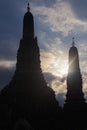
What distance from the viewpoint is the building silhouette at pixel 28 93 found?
54.2 m

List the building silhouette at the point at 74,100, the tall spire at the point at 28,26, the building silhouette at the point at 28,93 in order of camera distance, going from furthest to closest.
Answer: the tall spire at the point at 28,26 < the building silhouette at the point at 74,100 < the building silhouette at the point at 28,93

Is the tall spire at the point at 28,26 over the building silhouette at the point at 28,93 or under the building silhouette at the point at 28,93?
over

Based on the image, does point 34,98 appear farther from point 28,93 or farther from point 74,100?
point 74,100

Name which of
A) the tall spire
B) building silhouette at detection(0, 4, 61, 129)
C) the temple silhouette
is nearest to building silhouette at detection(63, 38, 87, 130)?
the temple silhouette

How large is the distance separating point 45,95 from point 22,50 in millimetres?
8483

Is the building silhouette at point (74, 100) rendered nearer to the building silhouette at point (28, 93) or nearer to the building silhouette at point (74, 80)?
the building silhouette at point (74, 80)

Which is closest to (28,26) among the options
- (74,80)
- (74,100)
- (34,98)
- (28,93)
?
(74,80)

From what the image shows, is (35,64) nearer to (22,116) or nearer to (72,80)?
(72,80)

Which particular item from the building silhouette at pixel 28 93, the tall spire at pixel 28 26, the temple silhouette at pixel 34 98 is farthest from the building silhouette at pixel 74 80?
the tall spire at pixel 28 26

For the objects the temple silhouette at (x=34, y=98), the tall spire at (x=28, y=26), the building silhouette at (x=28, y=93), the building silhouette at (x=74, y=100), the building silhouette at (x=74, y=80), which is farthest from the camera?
the tall spire at (x=28, y=26)

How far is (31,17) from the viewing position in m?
62.2

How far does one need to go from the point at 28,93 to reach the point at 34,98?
3.83ft

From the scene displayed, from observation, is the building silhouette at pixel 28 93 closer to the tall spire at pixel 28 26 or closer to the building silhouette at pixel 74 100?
the tall spire at pixel 28 26

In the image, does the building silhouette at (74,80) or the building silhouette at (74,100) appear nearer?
the building silhouette at (74,100)
